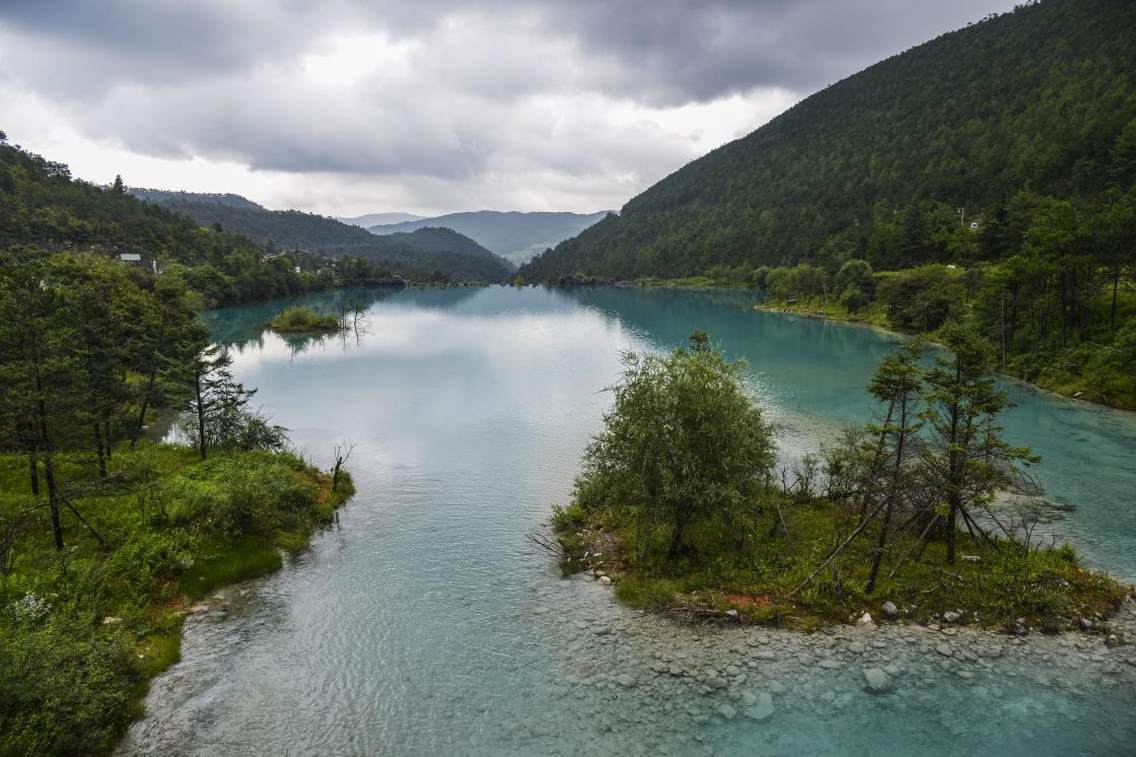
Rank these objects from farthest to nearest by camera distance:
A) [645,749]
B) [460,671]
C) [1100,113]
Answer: [1100,113], [460,671], [645,749]

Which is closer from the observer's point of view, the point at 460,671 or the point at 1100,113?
the point at 460,671

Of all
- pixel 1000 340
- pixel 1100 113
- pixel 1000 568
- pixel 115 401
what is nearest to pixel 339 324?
Result: pixel 115 401

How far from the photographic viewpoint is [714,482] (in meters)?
24.1

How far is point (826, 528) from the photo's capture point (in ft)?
91.8

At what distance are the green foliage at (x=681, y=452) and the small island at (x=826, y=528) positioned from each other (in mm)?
63

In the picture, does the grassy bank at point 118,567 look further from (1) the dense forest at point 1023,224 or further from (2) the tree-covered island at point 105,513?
(1) the dense forest at point 1023,224

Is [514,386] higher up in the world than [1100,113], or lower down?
lower down

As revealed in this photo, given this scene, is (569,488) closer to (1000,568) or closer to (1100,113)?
(1000,568)

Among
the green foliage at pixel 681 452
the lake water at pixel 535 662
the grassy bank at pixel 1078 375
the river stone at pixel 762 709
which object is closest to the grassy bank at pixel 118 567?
the lake water at pixel 535 662

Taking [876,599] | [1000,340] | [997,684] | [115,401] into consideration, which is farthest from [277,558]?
[1000,340]

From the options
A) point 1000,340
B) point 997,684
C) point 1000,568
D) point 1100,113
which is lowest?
point 997,684

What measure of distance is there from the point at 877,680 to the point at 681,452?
32.8 feet

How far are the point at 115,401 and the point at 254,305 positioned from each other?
14109 cm

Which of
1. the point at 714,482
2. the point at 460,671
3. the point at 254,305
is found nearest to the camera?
A: the point at 460,671
